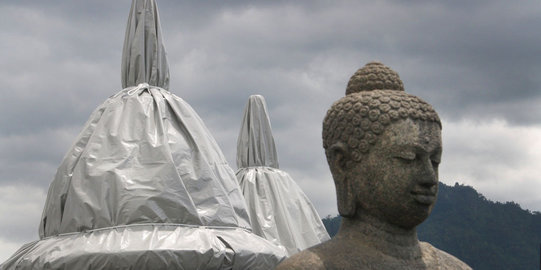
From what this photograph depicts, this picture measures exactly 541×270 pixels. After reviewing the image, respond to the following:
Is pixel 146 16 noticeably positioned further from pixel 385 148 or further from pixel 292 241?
pixel 385 148

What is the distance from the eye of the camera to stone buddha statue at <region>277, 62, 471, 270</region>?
3.90 metres

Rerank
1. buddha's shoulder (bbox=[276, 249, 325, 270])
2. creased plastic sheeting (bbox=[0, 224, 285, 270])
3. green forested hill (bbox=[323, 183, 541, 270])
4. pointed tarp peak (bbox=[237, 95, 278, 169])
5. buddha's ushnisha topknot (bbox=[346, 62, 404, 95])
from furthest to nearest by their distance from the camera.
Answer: green forested hill (bbox=[323, 183, 541, 270]), pointed tarp peak (bbox=[237, 95, 278, 169]), creased plastic sheeting (bbox=[0, 224, 285, 270]), buddha's ushnisha topknot (bbox=[346, 62, 404, 95]), buddha's shoulder (bbox=[276, 249, 325, 270])

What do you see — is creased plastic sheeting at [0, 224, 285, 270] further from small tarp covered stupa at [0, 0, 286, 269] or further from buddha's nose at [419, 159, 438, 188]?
buddha's nose at [419, 159, 438, 188]

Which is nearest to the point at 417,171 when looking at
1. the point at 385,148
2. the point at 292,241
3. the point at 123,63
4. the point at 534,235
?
the point at 385,148

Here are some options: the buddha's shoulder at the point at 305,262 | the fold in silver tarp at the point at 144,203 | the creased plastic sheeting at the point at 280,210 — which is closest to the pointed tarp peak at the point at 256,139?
the creased plastic sheeting at the point at 280,210

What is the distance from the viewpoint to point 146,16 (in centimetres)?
829

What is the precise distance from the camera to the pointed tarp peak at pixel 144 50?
7.98m

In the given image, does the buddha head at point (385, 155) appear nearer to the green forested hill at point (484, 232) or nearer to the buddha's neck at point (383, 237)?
the buddha's neck at point (383, 237)

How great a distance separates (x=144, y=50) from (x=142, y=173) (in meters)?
1.99

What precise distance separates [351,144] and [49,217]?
3.95 m

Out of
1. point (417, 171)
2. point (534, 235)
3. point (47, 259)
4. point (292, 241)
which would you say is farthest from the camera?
point (534, 235)

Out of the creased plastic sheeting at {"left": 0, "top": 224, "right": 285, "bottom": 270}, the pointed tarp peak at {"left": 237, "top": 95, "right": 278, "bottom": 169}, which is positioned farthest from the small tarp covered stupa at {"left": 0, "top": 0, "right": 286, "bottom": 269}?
the pointed tarp peak at {"left": 237, "top": 95, "right": 278, "bottom": 169}

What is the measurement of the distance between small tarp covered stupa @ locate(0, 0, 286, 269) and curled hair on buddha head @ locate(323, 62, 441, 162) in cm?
261

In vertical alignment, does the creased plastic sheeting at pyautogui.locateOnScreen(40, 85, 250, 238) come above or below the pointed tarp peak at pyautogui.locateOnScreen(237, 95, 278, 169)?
below
